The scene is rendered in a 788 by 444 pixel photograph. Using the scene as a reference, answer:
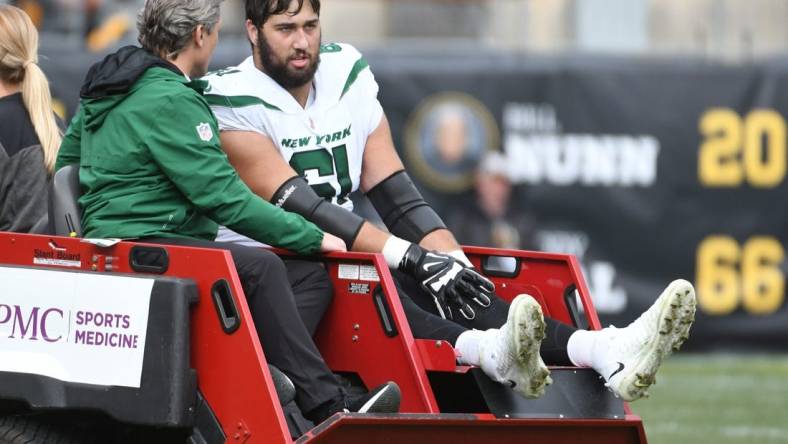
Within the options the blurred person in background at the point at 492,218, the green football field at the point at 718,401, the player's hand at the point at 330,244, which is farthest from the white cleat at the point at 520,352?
the blurred person in background at the point at 492,218

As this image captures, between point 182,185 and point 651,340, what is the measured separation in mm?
1614

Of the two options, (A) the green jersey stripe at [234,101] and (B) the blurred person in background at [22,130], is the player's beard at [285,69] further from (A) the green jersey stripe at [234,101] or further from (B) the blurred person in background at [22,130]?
(B) the blurred person in background at [22,130]

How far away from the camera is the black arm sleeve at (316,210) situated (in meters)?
5.96

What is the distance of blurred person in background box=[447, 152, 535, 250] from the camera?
12781 millimetres

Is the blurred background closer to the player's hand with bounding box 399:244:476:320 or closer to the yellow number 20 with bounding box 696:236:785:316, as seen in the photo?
the yellow number 20 with bounding box 696:236:785:316

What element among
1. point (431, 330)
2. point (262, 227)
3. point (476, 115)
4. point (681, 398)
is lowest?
point (681, 398)

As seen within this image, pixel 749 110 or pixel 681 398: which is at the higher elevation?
pixel 749 110

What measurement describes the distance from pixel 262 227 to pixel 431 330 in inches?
28.8

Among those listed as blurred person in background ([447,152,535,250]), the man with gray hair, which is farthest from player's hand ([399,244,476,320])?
blurred person in background ([447,152,535,250])

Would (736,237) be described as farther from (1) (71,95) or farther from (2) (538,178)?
(1) (71,95)

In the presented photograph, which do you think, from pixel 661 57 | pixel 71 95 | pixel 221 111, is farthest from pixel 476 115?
pixel 221 111

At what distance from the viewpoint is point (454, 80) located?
43.5ft

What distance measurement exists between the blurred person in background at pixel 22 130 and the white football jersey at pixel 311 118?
66 cm

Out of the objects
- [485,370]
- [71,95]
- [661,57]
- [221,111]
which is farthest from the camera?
[661,57]
